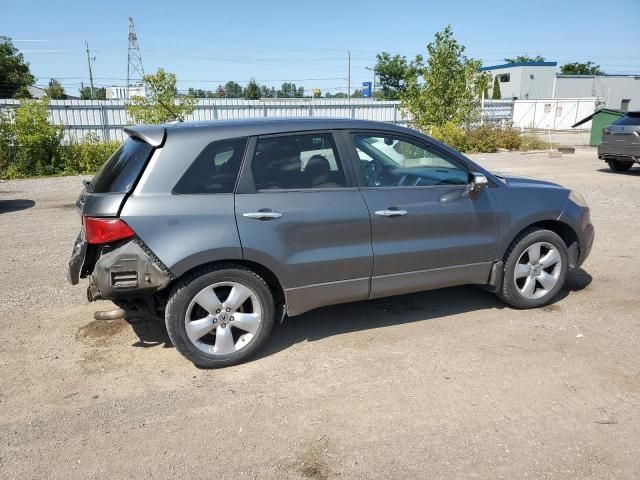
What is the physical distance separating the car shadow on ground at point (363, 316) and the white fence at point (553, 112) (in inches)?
1451

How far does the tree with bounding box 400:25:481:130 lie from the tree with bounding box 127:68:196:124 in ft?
30.3

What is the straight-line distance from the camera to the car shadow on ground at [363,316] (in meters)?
4.30

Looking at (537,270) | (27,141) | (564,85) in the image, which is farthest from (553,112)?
(537,270)

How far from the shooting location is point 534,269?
185 inches

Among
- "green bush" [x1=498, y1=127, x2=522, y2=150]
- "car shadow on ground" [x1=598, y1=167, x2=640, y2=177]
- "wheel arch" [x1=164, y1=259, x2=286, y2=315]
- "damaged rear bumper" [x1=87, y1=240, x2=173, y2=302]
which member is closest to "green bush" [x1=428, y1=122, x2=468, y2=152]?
"green bush" [x1=498, y1=127, x2=522, y2=150]

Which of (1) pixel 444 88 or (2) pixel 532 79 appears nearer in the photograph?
(1) pixel 444 88

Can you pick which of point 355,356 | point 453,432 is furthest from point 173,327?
point 453,432

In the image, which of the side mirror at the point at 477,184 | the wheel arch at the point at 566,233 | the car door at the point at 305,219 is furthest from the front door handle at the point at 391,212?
the wheel arch at the point at 566,233

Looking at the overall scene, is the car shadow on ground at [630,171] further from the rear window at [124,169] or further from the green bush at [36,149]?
the green bush at [36,149]

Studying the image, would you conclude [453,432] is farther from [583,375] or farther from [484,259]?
[484,259]

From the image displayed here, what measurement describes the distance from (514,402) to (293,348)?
1.68m

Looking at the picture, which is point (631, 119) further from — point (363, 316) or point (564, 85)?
point (564, 85)

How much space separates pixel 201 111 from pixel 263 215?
18.6 metres

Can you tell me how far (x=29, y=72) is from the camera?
63344mm
